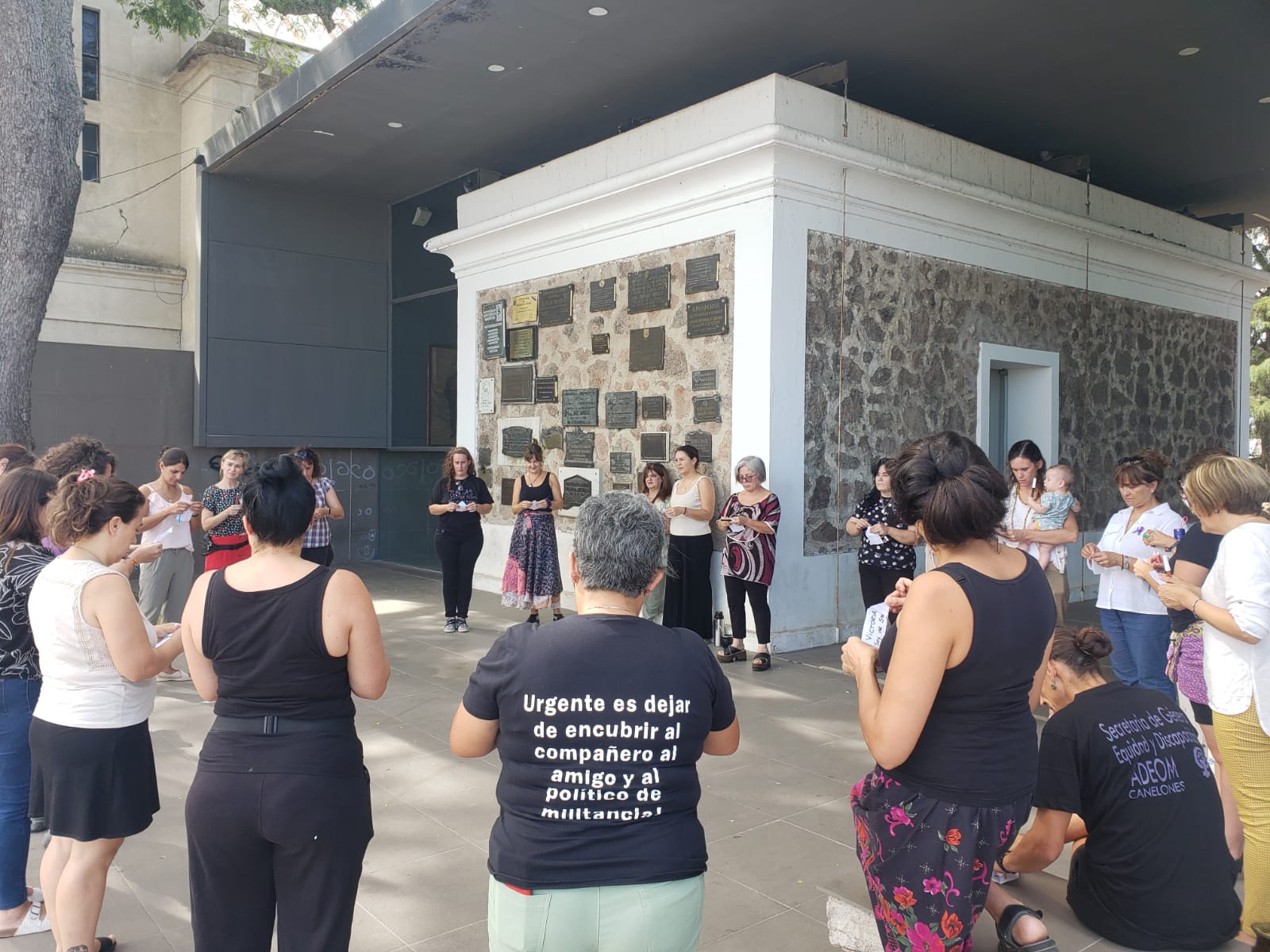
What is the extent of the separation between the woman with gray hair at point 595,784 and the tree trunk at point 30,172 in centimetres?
685

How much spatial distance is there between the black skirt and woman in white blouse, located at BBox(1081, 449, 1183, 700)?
14.9ft

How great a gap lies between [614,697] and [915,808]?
3.09 feet

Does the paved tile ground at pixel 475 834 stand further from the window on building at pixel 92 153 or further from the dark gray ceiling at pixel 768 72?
the window on building at pixel 92 153

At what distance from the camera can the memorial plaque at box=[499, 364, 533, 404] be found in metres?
9.84

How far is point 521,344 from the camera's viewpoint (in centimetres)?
992

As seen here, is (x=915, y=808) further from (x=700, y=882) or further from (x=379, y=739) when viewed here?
(x=379, y=739)

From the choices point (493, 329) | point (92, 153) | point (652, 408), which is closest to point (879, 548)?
point (652, 408)

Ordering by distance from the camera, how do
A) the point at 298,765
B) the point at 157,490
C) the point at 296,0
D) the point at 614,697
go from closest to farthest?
the point at 614,697 < the point at 298,765 < the point at 157,490 < the point at 296,0

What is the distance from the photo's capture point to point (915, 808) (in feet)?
7.55

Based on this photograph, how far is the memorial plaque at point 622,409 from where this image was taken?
863cm

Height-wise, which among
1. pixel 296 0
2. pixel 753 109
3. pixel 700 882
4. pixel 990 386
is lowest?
pixel 700 882

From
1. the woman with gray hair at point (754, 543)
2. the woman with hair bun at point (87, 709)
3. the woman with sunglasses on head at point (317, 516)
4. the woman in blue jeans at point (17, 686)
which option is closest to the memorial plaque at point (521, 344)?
the woman with sunglasses on head at point (317, 516)

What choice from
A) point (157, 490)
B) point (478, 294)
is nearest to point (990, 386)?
point (478, 294)

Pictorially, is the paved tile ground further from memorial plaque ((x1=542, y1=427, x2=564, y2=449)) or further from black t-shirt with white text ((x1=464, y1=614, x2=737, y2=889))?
memorial plaque ((x1=542, y1=427, x2=564, y2=449))
